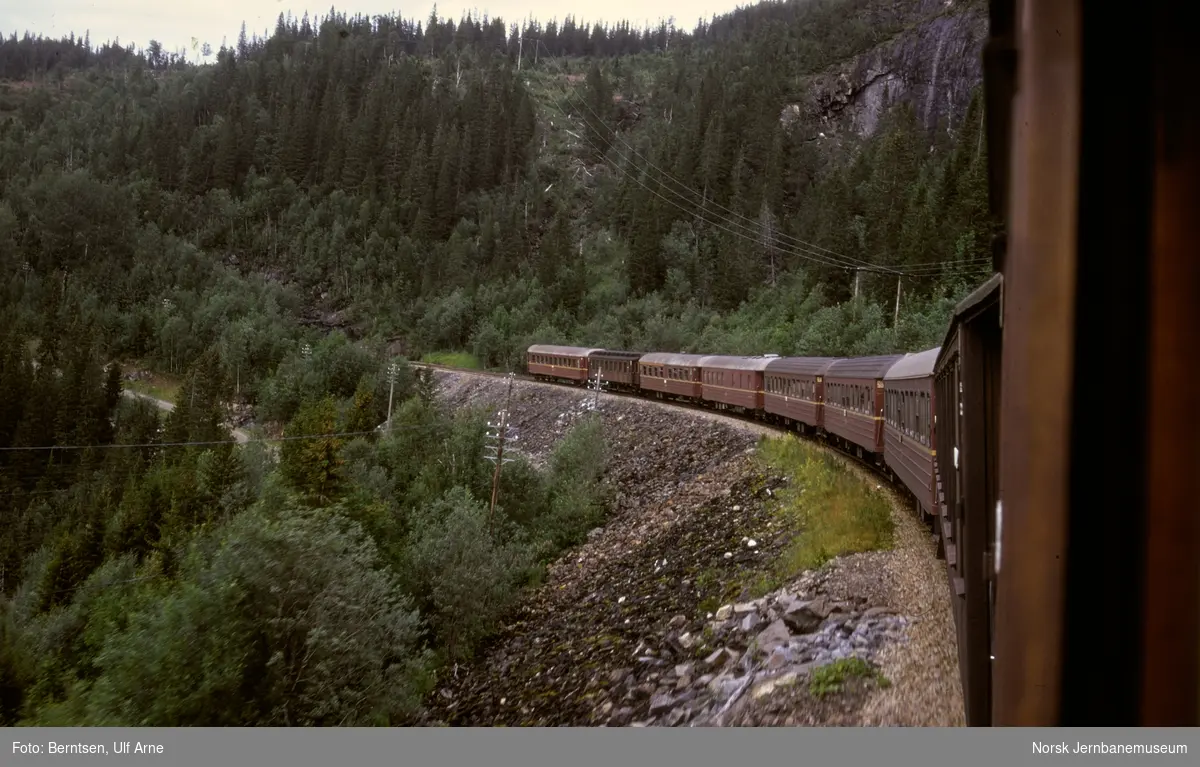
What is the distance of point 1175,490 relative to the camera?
1406 mm

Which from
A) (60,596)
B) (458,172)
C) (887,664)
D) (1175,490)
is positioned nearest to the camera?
(1175,490)

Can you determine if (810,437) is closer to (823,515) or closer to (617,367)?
(823,515)

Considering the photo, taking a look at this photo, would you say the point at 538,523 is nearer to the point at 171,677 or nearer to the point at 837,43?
the point at 171,677

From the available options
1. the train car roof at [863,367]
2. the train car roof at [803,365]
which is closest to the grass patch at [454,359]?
the train car roof at [803,365]

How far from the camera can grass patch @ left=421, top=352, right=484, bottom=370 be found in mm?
75375

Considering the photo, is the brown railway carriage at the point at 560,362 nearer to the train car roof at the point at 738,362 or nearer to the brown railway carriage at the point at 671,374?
the brown railway carriage at the point at 671,374

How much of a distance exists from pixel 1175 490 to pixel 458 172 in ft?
398

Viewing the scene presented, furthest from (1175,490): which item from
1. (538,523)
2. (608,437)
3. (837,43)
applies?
(837,43)

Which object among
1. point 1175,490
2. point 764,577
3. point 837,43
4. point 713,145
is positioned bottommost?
point 764,577

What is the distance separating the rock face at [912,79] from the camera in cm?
8216

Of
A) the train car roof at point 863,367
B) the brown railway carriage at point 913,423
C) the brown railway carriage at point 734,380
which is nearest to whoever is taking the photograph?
the brown railway carriage at point 913,423

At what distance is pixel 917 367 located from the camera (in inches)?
469

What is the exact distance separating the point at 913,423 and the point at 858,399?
6.06 metres

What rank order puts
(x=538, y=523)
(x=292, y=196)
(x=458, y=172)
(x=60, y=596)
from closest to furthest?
(x=538, y=523) → (x=60, y=596) → (x=458, y=172) → (x=292, y=196)
